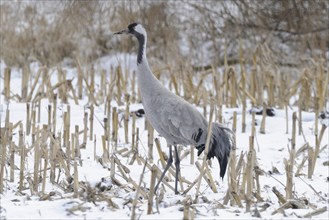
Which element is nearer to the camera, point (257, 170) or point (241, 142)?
point (257, 170)

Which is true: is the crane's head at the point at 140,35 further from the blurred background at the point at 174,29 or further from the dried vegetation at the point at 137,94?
the blurred background at the point at 174,29

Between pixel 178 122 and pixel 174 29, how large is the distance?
7.43 metres

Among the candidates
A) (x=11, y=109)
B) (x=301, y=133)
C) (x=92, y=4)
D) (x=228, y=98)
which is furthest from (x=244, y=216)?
(x=92, y=4)

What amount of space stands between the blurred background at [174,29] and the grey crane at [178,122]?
4.48 m

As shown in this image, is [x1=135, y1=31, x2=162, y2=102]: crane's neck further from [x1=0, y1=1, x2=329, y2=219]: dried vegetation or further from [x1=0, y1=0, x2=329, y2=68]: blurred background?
[x1=0, y1=0, x2=329, y2=68]: blurred background

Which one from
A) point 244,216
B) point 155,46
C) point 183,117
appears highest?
point 155,46

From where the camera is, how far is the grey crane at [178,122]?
412cm

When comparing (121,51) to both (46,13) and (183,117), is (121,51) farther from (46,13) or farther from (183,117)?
(183,117)

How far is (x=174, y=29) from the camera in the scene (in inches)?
449

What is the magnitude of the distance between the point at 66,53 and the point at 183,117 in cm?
920

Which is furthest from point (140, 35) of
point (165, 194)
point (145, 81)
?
point (165, 194)

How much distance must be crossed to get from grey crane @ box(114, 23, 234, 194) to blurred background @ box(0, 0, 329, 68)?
14.7ft

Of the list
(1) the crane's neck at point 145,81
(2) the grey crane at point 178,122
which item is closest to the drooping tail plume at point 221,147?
(2) the grey crane at point 178,122

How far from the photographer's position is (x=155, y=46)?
12.1 meters
